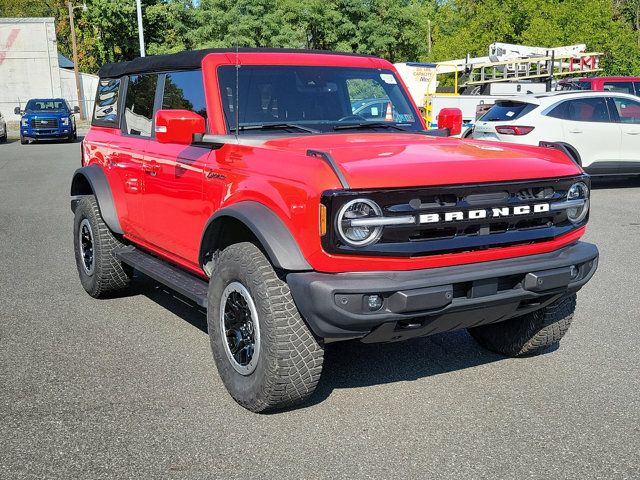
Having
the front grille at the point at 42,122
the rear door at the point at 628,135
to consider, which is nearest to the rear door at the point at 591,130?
the rear door at the point at 628,135

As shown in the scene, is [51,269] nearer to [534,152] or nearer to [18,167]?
[534,152]

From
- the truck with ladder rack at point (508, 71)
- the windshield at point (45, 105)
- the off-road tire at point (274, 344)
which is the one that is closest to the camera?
the off-road tire at point (274, 344)

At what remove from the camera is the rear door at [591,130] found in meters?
13.4

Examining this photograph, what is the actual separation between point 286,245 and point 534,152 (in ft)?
5.28

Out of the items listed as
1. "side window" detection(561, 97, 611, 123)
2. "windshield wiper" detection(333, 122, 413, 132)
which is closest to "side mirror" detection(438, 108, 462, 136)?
"windshield wiper" detection(333, 122, 413, 132)

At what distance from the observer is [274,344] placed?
150 inches

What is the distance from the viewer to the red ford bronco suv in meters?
3.63

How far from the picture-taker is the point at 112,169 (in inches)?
243

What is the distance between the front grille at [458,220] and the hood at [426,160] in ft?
0.16

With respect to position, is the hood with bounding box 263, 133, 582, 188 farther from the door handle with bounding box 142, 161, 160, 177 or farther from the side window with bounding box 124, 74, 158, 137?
the side window with bounding box 124, 74, 158, 137

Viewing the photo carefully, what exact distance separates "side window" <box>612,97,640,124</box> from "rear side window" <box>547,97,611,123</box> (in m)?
0.25

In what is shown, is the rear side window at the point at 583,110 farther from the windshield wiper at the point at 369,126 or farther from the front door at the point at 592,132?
the windshield wiper at the point at 369,126

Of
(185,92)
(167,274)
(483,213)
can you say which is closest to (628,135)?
(185,92)

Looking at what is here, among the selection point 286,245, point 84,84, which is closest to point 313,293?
point 286,245
